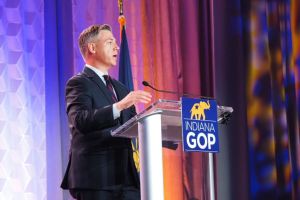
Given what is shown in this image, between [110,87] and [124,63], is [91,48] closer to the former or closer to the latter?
[110,87]

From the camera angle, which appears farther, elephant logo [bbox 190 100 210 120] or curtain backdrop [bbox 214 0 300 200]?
curtain backdrop [bbox 214 0 300 200]

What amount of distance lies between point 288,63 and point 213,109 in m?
2.19

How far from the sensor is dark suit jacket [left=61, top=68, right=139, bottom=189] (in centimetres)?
247

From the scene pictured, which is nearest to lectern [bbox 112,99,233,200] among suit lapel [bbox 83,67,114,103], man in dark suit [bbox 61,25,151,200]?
man in dark suit [bbox 61,25,151,200]

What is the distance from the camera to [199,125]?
2059 mm

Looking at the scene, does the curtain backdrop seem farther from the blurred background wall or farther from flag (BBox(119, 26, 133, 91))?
flag (BBox(119, 26, 133, 91))

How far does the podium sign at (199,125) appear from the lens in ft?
6.59

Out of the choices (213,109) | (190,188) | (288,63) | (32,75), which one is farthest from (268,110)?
(213,109)

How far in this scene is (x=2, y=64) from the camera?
3688 mm

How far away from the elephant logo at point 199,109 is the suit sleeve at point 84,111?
488 mm

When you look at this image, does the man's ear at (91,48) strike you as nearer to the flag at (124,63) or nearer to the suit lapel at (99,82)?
the suit lapel at (99,82)

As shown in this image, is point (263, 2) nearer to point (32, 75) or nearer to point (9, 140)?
point (32, 75)

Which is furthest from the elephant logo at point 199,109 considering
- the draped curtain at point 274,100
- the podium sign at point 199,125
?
the draped curtain at point 274,100

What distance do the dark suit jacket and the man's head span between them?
23cm
